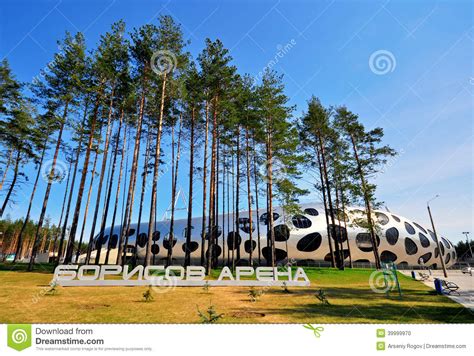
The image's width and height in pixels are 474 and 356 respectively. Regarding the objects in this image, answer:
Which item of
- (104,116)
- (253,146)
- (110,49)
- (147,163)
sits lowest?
(147,163)

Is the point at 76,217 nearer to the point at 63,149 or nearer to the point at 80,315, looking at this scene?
the point at 63,149

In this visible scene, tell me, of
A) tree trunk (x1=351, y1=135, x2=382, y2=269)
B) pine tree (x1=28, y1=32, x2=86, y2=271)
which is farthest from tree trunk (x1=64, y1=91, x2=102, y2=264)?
tree trunk (x1=351, y1=135, x2=382, y2=269)

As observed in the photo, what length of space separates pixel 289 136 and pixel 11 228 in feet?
292

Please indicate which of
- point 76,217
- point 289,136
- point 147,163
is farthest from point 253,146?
point 76,217

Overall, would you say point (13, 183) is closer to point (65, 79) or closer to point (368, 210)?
point (65, 79)

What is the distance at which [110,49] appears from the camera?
64.5 feet
